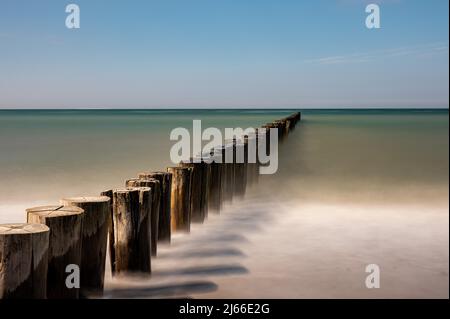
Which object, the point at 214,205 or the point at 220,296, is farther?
the point at 214,205

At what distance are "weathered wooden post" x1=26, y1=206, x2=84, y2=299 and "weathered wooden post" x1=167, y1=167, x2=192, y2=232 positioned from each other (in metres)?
1.84

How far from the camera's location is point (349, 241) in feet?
15.8

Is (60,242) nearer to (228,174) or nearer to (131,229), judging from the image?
(131,229)

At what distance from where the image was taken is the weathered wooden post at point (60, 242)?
2438 millimetres

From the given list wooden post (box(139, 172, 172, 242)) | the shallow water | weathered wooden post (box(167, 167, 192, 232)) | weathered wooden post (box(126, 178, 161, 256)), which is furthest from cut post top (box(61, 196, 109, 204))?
weathered wooden post (box(167, 167, 192, 232))

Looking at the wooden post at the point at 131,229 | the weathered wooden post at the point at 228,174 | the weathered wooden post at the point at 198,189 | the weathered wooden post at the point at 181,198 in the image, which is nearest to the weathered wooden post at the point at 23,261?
the wooden post at the point at 131,229

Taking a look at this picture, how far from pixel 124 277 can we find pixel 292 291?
45.4 inches

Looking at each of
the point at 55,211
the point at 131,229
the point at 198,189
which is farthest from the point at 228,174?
the point at 55,211

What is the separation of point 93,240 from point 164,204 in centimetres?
121

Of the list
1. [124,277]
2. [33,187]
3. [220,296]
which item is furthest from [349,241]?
[33,187]

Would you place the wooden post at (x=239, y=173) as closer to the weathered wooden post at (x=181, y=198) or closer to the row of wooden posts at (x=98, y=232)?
the row of wooden posts at (x=98, y=232)

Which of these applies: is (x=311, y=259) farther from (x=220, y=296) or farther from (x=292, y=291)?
(x=220, y=296)

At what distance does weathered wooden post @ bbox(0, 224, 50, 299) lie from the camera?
82.9 inches

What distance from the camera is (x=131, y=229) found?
10.7 ft
